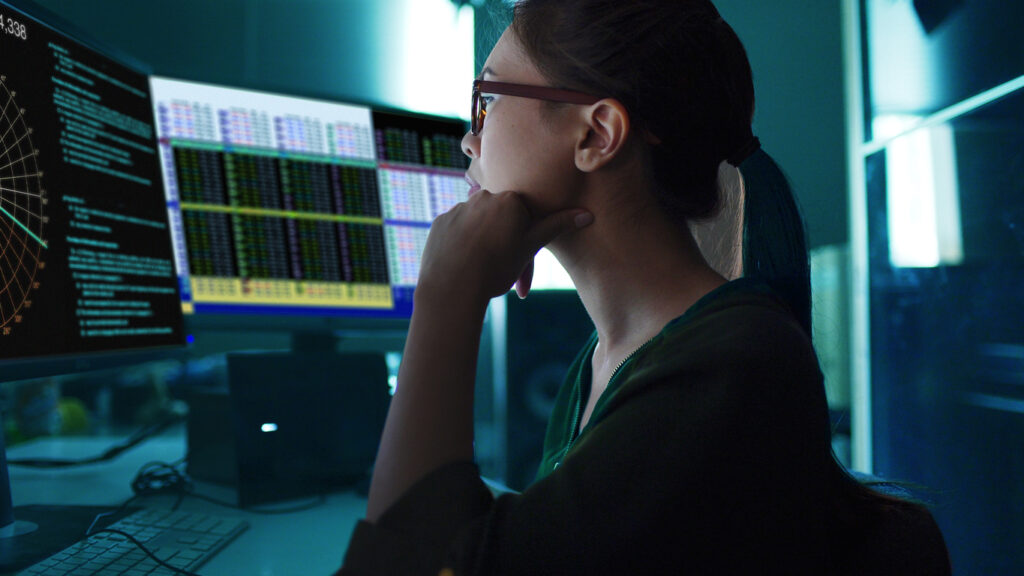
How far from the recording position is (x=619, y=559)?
16.6 inches

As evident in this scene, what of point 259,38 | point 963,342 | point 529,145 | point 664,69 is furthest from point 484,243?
point 963,342

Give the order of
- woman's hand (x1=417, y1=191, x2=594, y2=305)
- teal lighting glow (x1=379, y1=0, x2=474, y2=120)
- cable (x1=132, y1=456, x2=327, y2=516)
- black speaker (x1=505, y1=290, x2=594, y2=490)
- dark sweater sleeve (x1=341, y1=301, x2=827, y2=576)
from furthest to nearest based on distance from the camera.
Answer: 1. teal lighting glow (x1=379, y1=0, x2=474, y2=120)
2. black speaker (x1=505, y1=290, x2=594, y2=490)
3. cable (x1=132, y1=456, x2=327, y2=516)
4. woman's hand (x1=417, y1=191, x2=594, y2=305)
5. dark sweater sleeve (x1=341, y1=301, x2=827, y2=576)

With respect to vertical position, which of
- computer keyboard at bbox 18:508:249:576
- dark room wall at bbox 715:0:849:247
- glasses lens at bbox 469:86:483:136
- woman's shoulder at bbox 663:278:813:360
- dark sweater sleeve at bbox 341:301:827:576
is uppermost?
dark room wall at bbox 715:0:849:247

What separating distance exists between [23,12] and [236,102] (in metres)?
0.37

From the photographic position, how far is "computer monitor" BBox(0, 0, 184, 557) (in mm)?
711

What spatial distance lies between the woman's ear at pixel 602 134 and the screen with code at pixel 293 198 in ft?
2.01

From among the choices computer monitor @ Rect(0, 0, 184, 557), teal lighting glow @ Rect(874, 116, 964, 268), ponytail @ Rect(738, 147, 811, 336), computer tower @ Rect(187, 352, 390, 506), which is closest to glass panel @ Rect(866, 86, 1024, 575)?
teal lighting glow @ Rect(874, 116, 964, 268)

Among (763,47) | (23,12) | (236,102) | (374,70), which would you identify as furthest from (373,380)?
(763,47)

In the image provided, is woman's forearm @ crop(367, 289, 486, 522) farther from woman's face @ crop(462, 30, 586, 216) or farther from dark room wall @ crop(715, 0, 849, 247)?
dark room wall @ crop(715, 0, 849, 247)

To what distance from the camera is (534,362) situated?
1210 millimetres

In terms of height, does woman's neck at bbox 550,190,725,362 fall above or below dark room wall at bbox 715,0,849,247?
below

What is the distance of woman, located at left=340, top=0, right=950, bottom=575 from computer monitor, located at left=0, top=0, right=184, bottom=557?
463mm

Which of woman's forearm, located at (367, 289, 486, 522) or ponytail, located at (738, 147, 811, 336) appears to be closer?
woman's forearm, located at (367, 289, 486, 522)

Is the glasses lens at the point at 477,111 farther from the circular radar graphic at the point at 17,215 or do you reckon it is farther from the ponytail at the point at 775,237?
the circular radar graphic at the point at 17,215
